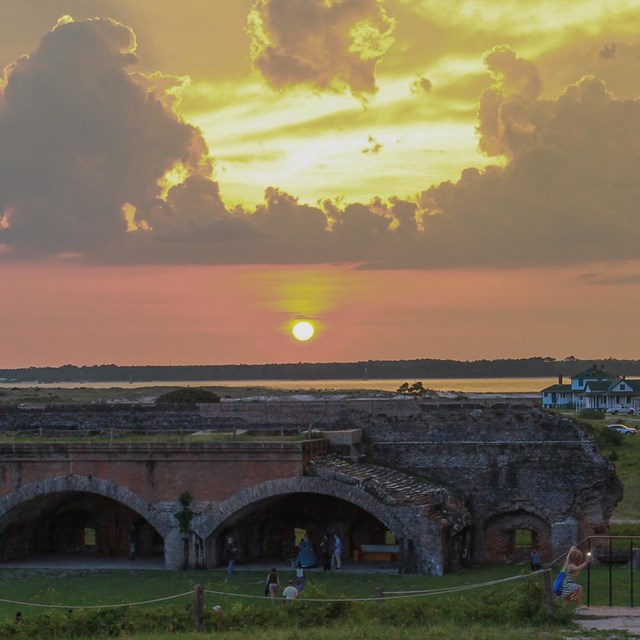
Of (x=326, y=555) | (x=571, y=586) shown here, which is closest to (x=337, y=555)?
(x=326, y=555)

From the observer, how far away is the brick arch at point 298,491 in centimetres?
3000

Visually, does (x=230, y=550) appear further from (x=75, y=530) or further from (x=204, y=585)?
(x=75, y=530)

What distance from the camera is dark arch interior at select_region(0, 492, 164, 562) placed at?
112 ft

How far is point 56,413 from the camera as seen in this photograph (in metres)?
40.2

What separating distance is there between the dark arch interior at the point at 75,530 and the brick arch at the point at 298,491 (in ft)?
12.2

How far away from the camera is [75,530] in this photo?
35.6 metres

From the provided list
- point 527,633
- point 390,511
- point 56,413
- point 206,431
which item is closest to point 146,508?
point 206,431

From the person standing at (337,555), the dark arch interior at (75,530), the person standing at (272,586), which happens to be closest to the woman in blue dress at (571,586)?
the person standing at (272,586)

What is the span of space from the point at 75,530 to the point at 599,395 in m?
89.5

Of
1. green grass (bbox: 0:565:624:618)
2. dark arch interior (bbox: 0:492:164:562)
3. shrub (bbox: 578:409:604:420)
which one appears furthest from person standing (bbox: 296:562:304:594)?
shrub (bbox: 578:409:604:420)

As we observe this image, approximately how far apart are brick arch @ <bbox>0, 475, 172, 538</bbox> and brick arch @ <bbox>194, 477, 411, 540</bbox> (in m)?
1.19

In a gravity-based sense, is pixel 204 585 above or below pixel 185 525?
below

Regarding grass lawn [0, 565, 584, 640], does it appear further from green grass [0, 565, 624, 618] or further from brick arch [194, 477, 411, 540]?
brick arch [194, 477, 411, 540]

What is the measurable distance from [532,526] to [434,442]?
3.50 m
